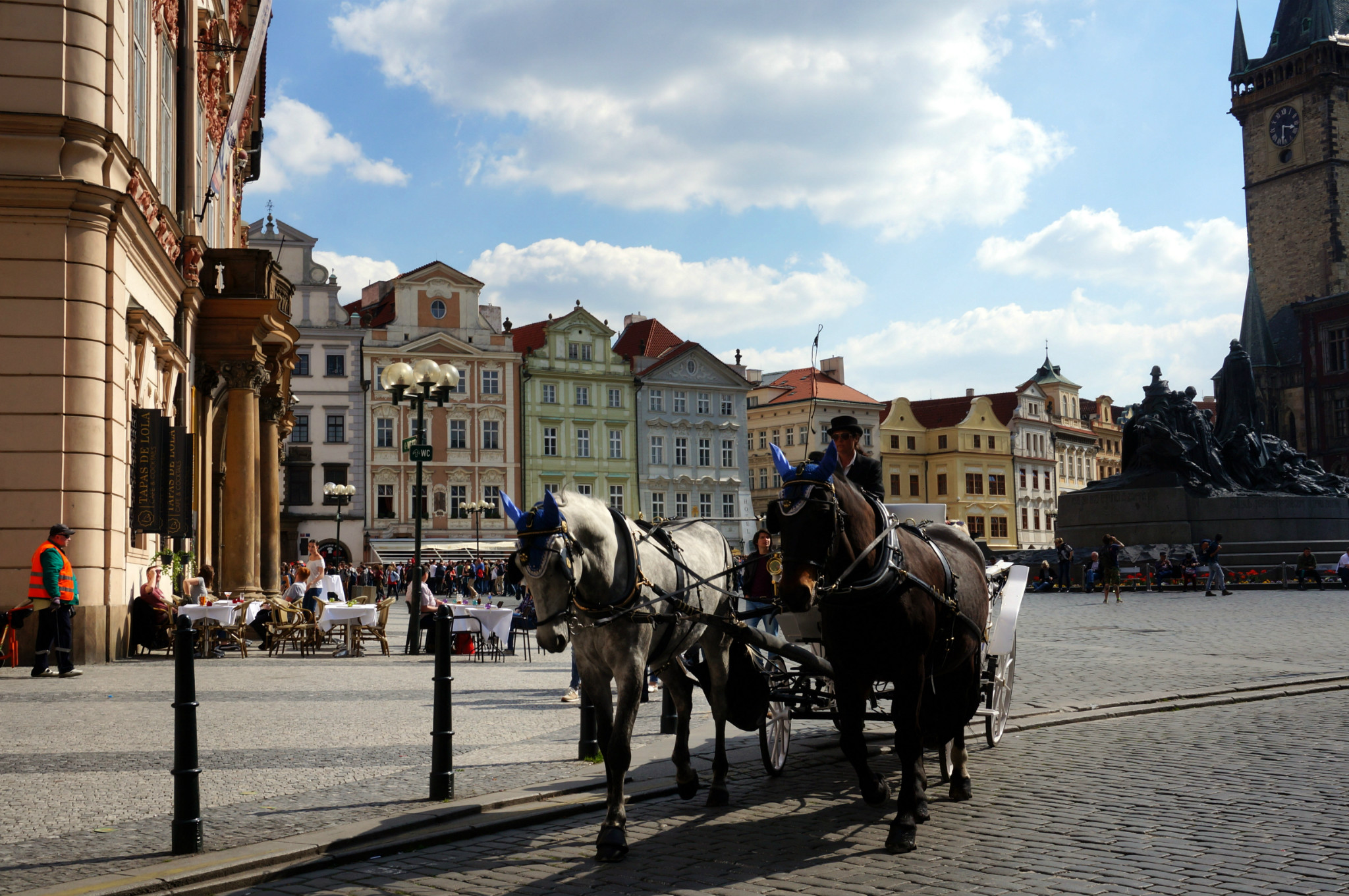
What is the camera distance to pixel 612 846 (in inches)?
239

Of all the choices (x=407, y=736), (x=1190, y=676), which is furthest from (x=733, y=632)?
(x=1190, y=676)

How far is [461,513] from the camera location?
2783 inches

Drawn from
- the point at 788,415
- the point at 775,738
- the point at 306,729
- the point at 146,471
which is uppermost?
the point at 788,415

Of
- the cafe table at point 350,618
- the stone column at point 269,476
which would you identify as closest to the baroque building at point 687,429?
the stone column at point 269,476

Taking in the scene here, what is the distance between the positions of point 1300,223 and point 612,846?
88.7 m

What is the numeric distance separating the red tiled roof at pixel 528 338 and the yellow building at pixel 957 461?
30.6m

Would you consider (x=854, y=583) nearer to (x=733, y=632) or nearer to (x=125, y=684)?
(x=733, y=632)

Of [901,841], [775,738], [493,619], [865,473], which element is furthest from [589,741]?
[493,619]

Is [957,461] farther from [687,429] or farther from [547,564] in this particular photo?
[547,564]

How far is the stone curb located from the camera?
5.64 m

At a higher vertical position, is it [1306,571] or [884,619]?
[884,619]

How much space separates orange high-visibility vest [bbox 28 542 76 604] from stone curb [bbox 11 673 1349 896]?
913 centimetres

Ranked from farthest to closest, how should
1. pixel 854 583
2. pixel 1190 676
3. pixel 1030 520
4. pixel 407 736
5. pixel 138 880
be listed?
pixel 1030 520
pixel 1190 676
pixel 407 736
pixel 854 583
pixel 138 880

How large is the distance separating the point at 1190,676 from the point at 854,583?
9.17m
